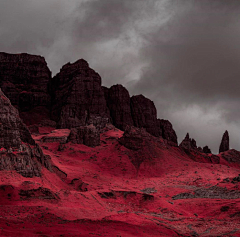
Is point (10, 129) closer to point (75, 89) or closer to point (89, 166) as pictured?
point (89, 166)

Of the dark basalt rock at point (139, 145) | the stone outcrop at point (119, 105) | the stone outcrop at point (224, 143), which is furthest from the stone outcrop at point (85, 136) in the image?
the stone outcrop at point (224, 143)

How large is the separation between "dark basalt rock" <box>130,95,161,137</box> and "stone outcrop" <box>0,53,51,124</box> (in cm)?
4517

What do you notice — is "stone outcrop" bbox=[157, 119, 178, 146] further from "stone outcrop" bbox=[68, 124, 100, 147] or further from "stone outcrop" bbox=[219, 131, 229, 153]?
"stone outcrop" bbox=[68, 124, 100, 147]

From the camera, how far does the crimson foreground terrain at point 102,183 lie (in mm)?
19656

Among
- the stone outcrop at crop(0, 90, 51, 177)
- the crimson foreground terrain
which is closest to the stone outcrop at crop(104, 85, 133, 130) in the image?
the crimson foreground terrain

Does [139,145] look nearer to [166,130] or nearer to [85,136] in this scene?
[85,136]

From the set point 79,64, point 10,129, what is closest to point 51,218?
point 10,129

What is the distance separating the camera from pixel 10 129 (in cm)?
2961

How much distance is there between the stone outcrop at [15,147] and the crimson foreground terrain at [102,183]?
0.10m

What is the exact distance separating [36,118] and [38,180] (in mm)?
98569

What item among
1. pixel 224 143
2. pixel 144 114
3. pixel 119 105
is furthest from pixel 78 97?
pixel 224 143

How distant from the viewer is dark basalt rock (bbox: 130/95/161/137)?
13212 centimetres

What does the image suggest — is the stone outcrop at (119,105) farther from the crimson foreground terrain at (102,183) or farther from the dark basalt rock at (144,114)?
the crimson foreground terrain at (102,183)

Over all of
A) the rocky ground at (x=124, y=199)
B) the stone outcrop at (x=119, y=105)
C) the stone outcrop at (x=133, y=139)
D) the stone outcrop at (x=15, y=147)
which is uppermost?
the stone outcrop at (x=119, y=105)
